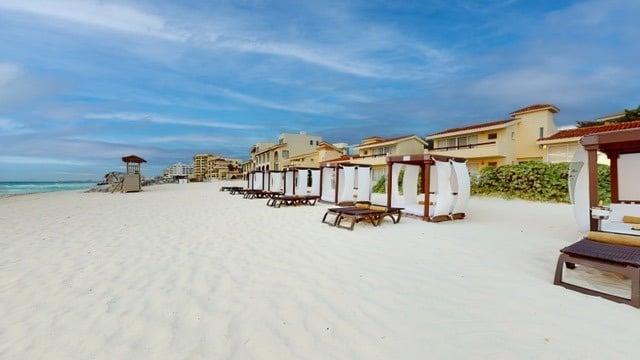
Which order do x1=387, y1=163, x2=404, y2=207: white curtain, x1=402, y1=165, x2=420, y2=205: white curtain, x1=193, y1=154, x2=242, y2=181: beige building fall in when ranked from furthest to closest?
1. x1=193, y1=154, x2=242, y2=181: beige building
2. x1=402, y1=165, x2=420, y2=205: white curtain
3. x1=387, y1=163, x2=404, y2=207: white curtain

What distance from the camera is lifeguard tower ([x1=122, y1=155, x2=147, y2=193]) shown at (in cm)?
2433

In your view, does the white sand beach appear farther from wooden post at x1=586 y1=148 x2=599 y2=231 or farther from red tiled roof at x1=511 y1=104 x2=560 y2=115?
red tiled roof at x1=511 y1=104 x2=560 y2=115

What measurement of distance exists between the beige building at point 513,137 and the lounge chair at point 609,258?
20722 mm

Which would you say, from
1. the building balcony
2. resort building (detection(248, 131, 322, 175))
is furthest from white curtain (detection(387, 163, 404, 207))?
resort building (detection(248, 131, 322, 175))

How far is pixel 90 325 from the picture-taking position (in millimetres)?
2971

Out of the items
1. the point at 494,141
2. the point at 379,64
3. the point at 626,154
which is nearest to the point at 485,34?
the point at 379,64

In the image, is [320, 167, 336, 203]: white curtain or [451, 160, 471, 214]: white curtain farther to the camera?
[320, 167, 336, 203]: white curtain

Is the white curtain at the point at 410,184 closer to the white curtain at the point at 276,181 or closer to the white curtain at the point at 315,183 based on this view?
the white curtain at the point at 315,183

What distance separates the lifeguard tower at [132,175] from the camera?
79.8ft

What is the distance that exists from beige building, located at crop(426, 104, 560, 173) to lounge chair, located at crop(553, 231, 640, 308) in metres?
20.7

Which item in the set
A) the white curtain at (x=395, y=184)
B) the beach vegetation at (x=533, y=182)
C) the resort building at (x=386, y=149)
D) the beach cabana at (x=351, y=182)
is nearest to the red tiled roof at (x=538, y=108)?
the resort building at (x=386, y=149)

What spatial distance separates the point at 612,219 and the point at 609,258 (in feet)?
11.7

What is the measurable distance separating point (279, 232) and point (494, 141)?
2247 cm

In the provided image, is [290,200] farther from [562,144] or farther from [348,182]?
[562,144]
